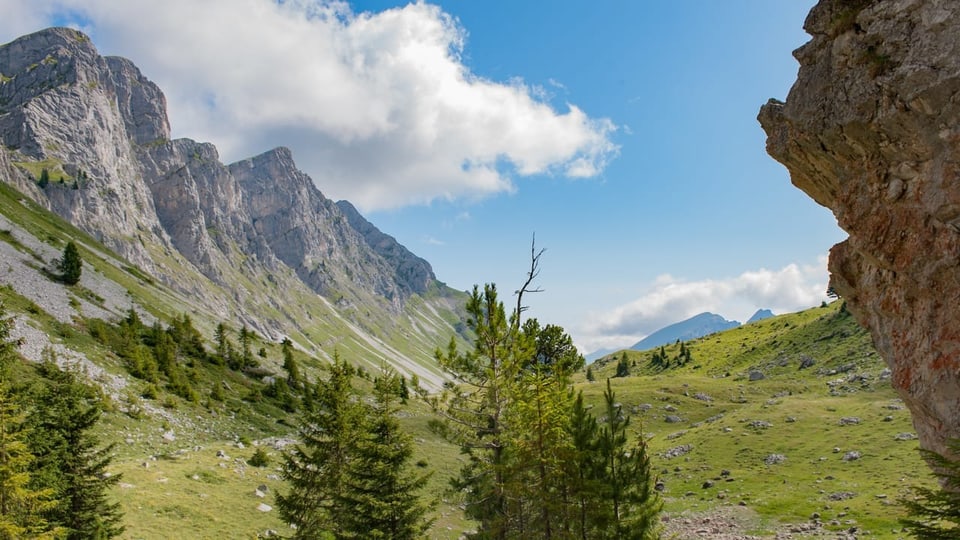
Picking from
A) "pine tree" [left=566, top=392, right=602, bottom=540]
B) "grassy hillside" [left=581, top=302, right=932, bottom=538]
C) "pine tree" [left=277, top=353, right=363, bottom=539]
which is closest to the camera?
"pine tree" [left=566, top=392, right=602, bottom=540]

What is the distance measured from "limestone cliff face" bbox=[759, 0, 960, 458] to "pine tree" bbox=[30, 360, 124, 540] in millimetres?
30412

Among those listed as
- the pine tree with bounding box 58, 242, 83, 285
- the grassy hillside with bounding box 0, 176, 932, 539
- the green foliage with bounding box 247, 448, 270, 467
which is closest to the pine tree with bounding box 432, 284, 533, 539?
the grassy hillside with bounding box 0, 176, 932, 539

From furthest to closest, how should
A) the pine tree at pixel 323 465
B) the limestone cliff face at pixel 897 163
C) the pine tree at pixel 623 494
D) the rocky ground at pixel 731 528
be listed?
the rocky ground at pixel 731 528 < the pine tree at pixel 323 465 < the pine tree at pixel 623 494 < the limestone cliff face at pixel 897 163

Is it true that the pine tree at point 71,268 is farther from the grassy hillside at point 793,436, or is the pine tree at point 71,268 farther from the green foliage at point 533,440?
the grassy hillside at point 793,436

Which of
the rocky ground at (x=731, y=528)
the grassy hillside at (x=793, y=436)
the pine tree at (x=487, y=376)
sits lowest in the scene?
the rocky ground at (x=731, y=528)

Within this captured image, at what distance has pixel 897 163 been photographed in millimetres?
13273

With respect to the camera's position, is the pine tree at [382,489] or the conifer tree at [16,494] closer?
the conifer tree at [16,494]

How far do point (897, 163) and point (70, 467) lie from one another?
32.9m

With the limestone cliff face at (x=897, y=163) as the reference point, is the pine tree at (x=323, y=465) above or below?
below

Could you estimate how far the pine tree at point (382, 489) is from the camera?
67.9 feet

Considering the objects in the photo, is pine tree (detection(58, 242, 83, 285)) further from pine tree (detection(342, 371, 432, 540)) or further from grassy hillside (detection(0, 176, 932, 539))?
pine tree (detection(342, 371, 432, 540))

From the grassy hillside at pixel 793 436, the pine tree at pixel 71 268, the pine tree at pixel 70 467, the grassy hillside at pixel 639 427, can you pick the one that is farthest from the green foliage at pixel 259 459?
the pine tree at pixel 71 268

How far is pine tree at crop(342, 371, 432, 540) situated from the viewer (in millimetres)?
20688

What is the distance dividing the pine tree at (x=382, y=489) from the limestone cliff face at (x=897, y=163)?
18.7 meters
